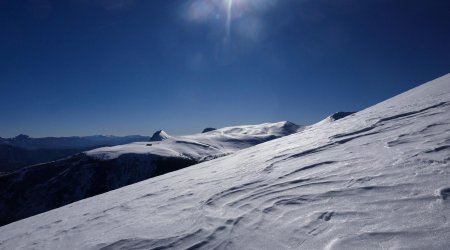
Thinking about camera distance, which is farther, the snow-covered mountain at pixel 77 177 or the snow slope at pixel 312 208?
the snow-covered mountain at pixel 77 177

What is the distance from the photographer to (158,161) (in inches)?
2581

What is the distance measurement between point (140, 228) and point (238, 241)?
2.25 metres

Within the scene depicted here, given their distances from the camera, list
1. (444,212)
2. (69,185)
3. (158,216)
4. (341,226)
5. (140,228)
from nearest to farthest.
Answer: (444,212) < (341,226) < (140,228) < (158,216) < (69,185)

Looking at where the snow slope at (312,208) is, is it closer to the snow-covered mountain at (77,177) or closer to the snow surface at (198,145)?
the snow-covered mountain at (77,177)

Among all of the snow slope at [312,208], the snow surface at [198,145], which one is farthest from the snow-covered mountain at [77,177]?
the snow slope at [312,208]

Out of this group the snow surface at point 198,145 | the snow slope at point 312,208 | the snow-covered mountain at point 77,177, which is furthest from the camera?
the snow surface at point 198,145

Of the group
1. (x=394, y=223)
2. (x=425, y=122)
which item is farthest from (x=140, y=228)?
(x=425, y=122)

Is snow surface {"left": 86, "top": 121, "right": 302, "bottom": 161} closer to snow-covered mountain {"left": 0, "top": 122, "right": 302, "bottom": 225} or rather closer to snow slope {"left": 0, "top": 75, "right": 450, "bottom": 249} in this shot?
snow-covered mountain {"left": 0, "top": 122, "right": 302, "bottom": 225}

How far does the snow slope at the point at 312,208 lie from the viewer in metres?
2.81

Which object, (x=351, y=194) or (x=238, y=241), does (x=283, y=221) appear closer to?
(x=238, y=241)

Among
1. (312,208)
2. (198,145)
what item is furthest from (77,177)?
(312,208)

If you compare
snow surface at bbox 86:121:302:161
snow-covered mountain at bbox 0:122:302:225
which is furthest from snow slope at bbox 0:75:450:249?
snow surface at bbox 86:121:302:161

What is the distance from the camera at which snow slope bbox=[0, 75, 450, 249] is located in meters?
2.81

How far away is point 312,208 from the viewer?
375 centimetres
